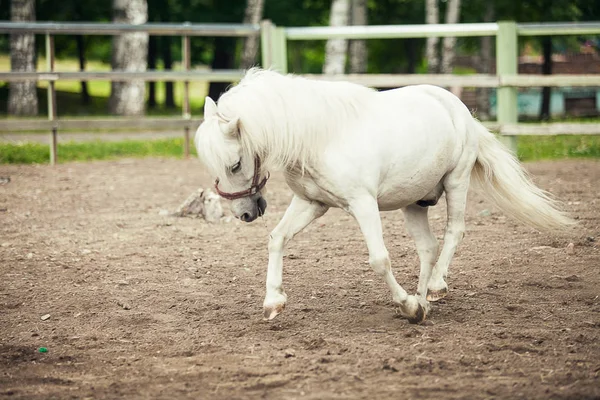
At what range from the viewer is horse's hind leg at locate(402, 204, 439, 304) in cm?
497

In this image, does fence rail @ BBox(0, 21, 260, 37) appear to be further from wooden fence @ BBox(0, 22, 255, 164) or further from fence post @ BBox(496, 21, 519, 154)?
fence post @ BBox(496, 21, 519, 154)

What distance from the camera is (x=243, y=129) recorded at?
423 centimetres

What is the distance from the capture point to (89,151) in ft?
43.3

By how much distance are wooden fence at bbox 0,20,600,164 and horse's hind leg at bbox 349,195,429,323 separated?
6.09 metres

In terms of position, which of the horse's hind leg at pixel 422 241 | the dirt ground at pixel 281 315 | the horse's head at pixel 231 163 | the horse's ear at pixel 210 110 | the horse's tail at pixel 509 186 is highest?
the horse's ear at pixel 210 110

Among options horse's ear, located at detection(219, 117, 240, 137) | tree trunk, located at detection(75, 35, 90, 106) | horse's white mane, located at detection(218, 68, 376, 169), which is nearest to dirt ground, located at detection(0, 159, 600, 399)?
horse's white mane, located at detection(218, 68, 376, 169)

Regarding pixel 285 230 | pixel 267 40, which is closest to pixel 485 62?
pixel 267 40

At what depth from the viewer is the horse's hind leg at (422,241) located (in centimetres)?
497

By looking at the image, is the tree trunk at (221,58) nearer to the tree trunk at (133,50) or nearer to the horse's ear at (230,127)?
the tree trunk at (133,50)

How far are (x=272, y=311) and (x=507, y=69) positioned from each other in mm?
7393

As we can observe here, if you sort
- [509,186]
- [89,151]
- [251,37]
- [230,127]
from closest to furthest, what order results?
[230,127]
[509,186]
[89,151]
[251,37]

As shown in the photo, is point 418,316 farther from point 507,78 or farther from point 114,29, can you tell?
point 114,29

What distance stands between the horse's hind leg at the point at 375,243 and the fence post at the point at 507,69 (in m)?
6.80

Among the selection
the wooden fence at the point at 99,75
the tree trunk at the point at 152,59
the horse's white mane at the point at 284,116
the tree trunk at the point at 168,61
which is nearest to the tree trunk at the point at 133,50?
the wooden fence at the point at 99,75
